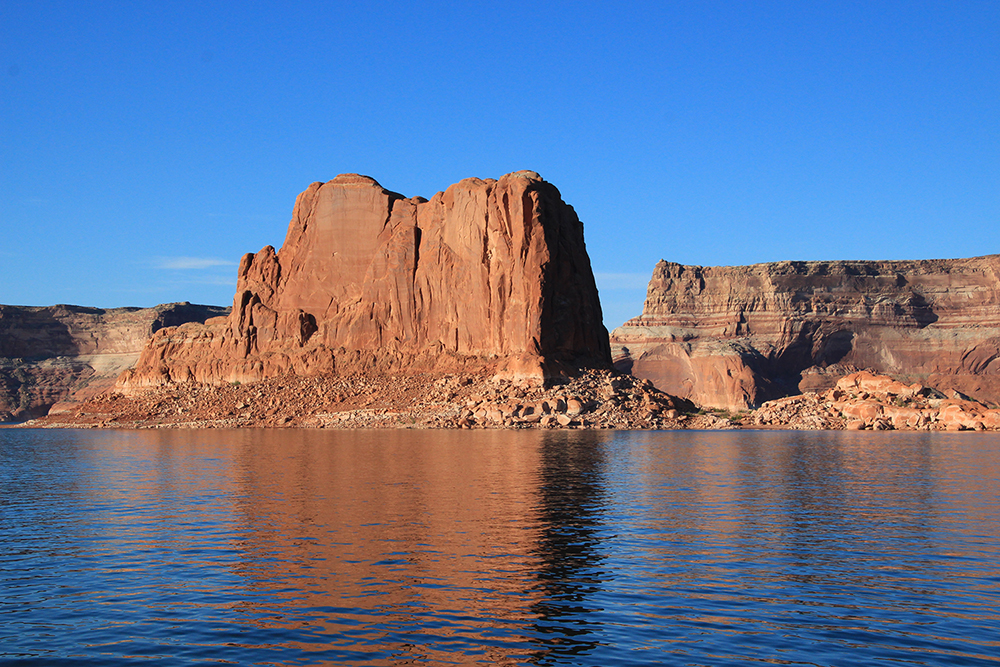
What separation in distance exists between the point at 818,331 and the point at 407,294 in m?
78.9

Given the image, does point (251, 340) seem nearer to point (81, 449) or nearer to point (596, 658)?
point (81, 449)

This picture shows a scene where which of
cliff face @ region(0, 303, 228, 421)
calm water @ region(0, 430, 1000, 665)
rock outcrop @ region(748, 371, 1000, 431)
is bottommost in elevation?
calm water @ region(0, 430, 1000, 665)

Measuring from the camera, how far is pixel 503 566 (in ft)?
66.4

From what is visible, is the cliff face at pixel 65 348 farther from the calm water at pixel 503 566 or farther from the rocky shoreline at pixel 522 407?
the calm water at pixel 503 566

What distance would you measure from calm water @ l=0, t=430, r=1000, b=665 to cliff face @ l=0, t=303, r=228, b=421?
450ft

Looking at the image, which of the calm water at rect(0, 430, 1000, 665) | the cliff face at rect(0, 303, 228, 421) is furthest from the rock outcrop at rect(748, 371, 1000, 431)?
the cliff face at rect(0, 303, 228, 421)

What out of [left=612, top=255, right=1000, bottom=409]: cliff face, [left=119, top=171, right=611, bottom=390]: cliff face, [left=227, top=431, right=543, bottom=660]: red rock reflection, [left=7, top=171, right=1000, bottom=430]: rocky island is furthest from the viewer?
[left=612, top=255, right=1000, bottom=409]: cliff face

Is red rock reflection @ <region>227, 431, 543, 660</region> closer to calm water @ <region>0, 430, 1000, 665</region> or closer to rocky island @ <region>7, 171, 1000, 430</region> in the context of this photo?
calm water @ <region>0, 430, 1000, 665</region>

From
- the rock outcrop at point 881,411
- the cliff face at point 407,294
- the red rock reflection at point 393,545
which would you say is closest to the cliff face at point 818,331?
the rock outcrop at point 881,411

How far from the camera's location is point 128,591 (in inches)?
706

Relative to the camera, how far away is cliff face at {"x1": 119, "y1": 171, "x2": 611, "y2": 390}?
297ft

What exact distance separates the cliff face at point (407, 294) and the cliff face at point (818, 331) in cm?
4896

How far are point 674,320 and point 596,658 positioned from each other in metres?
147

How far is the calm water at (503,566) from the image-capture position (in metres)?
14.4
